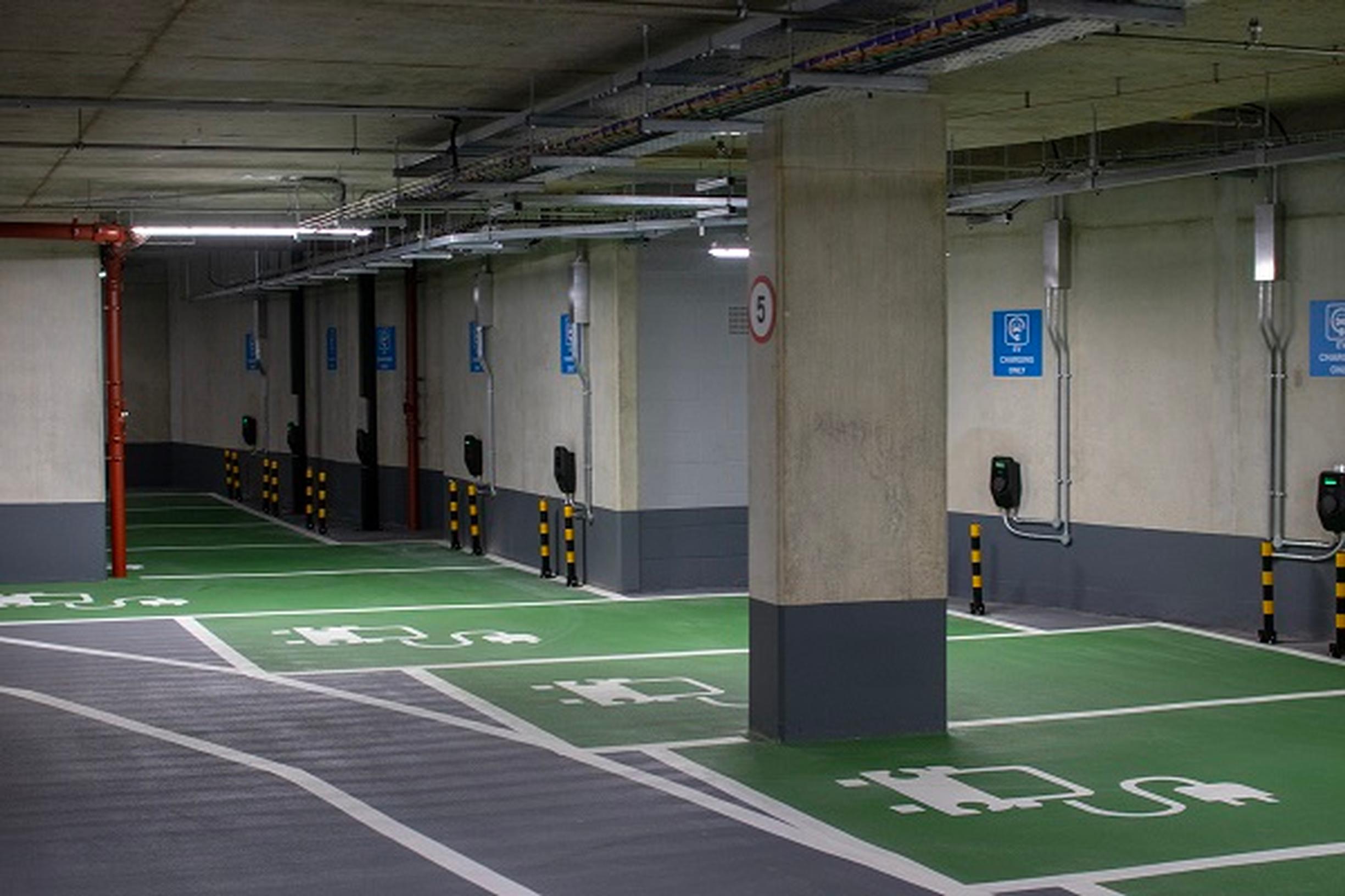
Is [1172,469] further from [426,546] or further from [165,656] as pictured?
[426,546]

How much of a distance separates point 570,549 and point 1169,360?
21.8 ft

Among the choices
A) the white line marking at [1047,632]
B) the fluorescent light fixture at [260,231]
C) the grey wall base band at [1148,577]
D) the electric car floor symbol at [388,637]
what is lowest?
the white line marking at [1047,632]

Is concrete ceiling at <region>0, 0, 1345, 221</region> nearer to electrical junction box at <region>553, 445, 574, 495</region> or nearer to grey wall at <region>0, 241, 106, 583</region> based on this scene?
grey wall at <region>0, 241, 106, 583</region>

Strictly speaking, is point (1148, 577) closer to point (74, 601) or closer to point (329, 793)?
point (329, 793)

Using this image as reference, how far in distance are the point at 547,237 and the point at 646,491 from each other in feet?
9.53

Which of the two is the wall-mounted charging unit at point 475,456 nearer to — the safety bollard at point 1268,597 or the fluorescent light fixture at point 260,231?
the fluorescent light fixture at point 260,231

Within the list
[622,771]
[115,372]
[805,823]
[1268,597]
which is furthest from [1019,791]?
[115,372]

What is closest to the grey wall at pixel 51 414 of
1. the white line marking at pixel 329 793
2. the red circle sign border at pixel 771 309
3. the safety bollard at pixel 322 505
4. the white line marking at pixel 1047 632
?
the safety bollard at pixel 322 505

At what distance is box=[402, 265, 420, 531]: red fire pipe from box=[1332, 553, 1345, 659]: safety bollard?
15.4 metres

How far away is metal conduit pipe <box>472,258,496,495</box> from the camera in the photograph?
2381 cm

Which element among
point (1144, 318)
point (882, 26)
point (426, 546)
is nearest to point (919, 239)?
point (882, 26)

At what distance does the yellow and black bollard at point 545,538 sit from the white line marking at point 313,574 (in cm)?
109

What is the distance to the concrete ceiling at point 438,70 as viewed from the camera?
10133 millimetres

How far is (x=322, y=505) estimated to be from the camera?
90.8 feet
